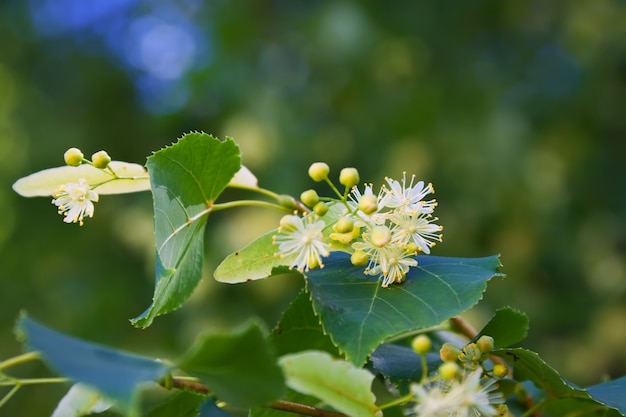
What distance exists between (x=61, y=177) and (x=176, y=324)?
3.43 metres

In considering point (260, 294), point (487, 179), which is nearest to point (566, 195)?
point (487, 179)

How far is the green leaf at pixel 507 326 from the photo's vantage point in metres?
0.73

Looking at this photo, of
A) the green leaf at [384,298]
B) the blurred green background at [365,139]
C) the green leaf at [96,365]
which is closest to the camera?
the green leaf at [96,365]

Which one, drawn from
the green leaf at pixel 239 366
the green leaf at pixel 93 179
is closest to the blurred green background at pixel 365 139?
the green leaf at pixel 93 179

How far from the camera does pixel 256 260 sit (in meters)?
0.77

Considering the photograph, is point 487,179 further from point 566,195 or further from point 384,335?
point 384,335

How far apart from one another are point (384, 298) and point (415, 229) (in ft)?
0.27

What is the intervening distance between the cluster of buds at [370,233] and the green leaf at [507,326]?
0.29 ft

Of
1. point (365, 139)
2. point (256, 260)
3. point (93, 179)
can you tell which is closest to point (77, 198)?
point (93, 179)

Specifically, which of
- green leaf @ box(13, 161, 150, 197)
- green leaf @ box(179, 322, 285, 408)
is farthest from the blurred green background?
green leaf @ box(179, 322, 285, 408)

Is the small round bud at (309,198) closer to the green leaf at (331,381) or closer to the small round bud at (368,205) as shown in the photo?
the small round bud at (368,205)

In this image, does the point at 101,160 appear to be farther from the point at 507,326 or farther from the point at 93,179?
the point at 507,326

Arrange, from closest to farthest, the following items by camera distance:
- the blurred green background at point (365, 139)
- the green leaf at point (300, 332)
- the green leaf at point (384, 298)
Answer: the green leaf at point (384, 298) < the green leaf at point (300, 332) < the blurred green background at point (365, 139)

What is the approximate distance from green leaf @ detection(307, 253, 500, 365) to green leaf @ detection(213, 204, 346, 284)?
44mm
